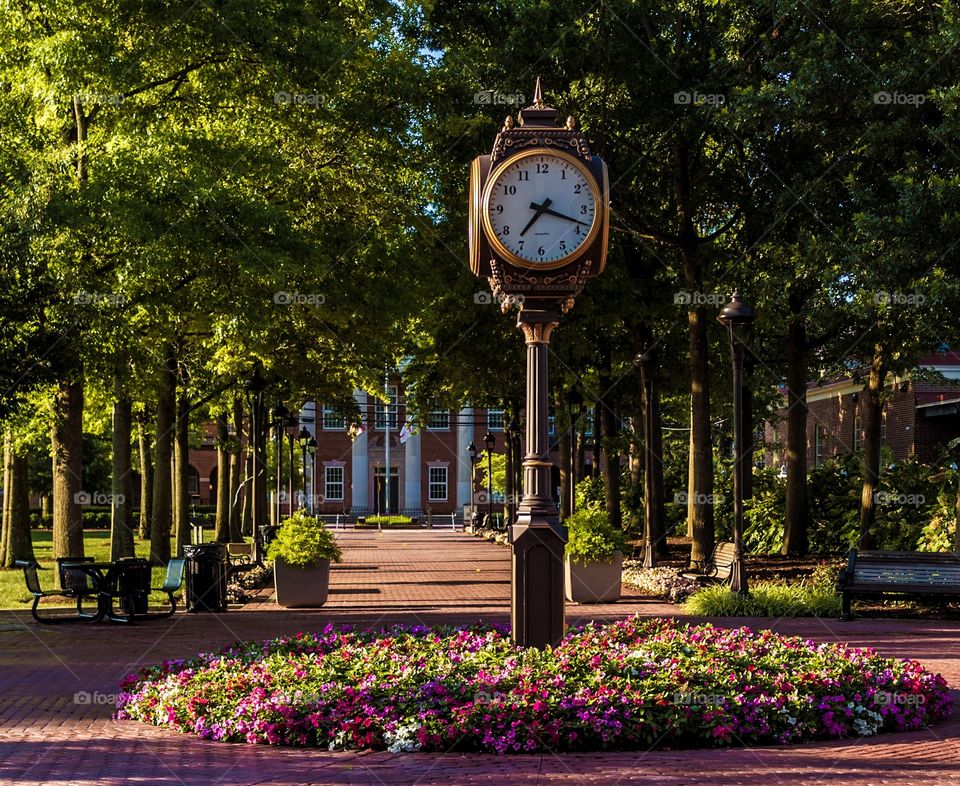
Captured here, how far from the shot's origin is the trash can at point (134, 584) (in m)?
18.0

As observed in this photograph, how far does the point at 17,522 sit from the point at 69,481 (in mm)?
9978

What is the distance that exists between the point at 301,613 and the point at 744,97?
10722mm

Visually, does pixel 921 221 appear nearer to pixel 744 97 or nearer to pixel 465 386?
pixel 744 97

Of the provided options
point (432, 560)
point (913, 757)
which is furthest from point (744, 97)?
point (432, 560)

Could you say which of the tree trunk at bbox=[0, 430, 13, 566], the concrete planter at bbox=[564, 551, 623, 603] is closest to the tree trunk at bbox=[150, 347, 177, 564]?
the tree trunk at bbox=[0, 430, 13, 566]

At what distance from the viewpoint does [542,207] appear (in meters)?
10.1

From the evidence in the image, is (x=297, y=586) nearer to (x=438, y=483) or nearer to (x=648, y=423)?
(x=648, y=423)

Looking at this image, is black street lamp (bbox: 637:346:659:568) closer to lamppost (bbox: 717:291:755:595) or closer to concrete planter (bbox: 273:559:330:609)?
lamppost (bbox: 717:291:755:595)

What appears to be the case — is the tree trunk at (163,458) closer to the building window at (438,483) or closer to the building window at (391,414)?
the building window at (391,414)

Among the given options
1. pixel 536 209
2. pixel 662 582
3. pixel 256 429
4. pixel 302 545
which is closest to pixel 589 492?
pixel 256 429

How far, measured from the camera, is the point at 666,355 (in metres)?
32.8

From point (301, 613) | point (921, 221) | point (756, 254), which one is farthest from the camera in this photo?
point (756, 254)

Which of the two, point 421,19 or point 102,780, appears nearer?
point 102,780

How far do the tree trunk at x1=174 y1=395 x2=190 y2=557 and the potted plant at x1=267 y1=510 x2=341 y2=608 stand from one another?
32.8 ft
